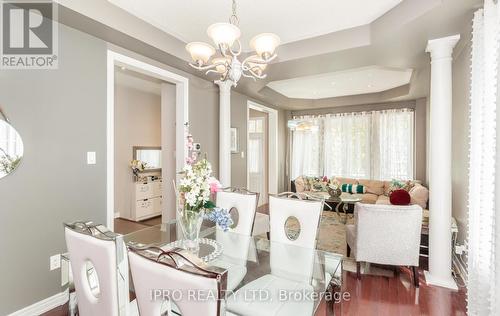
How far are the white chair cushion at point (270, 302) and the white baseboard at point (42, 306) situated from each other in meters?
1.51

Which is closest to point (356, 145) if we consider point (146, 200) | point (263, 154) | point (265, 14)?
point (263, 154)

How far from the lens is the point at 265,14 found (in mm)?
2521

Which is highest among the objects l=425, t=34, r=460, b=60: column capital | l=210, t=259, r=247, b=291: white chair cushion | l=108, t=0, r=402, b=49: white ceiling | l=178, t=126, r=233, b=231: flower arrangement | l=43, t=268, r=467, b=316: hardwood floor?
l=108, t=0, r=402, b=49: white ceiling

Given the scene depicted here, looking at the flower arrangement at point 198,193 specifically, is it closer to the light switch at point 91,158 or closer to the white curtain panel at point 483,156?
the light switch at point 91,158

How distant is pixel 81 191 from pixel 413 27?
349 cm

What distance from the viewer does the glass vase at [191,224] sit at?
1.65 metres

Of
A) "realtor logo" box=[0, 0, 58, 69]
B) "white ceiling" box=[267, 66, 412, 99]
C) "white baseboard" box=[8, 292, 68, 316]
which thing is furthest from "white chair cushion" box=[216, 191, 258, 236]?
"white ceiling" box=[267, 66, 412, 99]

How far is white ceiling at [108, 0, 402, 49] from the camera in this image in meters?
2.34

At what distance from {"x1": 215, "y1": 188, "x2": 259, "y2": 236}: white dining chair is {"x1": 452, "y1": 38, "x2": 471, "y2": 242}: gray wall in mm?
2163

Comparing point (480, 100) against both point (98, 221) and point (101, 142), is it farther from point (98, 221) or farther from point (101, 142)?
point (98, 221)

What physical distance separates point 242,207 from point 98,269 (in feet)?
4.67

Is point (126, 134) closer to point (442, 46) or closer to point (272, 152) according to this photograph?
point (272, 152)

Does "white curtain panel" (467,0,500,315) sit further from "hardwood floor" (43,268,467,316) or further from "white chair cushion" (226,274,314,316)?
"white chair cushion" (226,274,314,316)

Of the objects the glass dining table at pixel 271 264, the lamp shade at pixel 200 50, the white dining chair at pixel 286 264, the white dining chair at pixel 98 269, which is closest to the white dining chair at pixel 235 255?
the glass dining table at pixel 271 264
